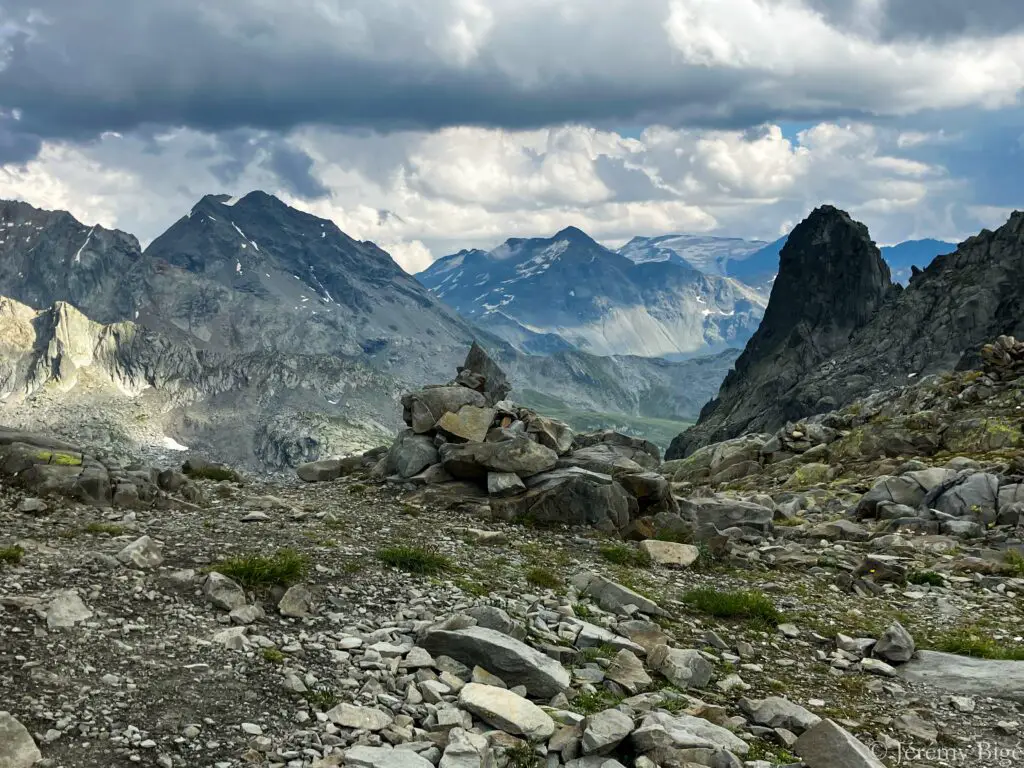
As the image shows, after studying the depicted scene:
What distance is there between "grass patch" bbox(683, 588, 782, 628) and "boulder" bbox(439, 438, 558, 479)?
11057mm

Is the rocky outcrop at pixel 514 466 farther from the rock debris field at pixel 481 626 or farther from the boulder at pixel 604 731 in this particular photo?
the boulder at pixel 604 731

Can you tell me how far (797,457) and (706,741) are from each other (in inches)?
1745

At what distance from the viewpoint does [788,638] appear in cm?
1916

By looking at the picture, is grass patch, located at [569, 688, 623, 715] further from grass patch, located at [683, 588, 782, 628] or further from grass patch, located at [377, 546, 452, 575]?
grass patch, located at [683, 588, 782, 628]

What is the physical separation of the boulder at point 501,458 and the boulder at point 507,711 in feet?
59.8

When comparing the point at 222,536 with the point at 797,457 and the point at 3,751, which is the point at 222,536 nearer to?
the point at 3,751

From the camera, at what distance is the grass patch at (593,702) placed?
1330 centimetres

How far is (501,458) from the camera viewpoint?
3120 centimetres

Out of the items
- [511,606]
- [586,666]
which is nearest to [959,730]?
[586,666]

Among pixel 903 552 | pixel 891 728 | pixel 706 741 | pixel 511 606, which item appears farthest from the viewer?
pixel 903 552

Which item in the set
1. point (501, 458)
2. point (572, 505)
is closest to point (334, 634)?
point (572, 505)

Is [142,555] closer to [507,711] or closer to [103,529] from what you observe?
[103,529]

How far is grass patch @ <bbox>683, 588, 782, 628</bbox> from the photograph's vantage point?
20.1 meters

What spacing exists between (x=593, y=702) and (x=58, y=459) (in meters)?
18.9
